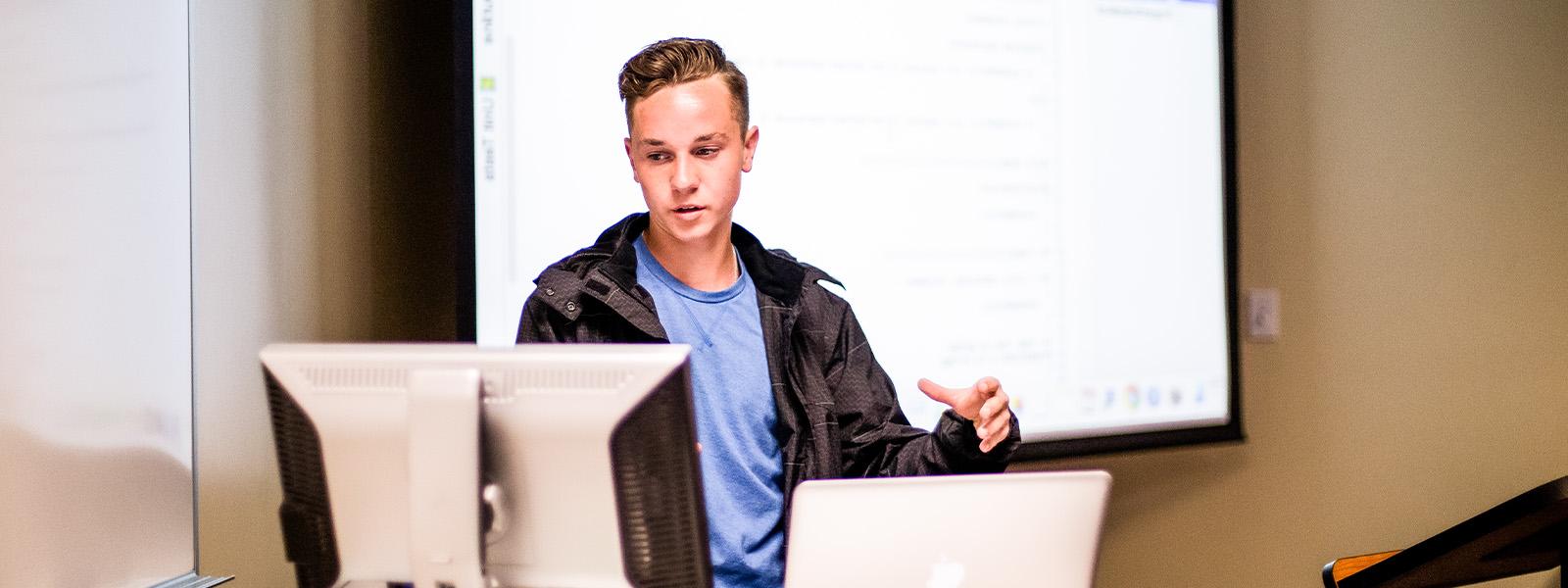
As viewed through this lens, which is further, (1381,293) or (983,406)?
(1381,293)

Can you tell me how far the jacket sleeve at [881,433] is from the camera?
1370mm

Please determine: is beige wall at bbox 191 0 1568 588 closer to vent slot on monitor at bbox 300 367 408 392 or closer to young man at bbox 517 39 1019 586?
young man at bbox 517 39 1019 586

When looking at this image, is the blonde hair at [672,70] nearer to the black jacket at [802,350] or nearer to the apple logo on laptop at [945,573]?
the black jacket at [802,350]

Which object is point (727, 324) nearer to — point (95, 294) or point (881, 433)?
point (881, 433)

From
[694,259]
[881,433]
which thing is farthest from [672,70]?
[881,433]

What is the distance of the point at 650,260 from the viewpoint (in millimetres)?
1532

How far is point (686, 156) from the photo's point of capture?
58.3 inches

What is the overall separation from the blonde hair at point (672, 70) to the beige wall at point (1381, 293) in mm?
1434

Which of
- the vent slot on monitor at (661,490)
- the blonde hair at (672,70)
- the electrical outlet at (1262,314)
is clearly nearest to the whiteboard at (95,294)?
the blonde hair at (672,70)

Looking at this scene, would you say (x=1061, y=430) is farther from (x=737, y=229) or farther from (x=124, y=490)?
(x=124, y=490)

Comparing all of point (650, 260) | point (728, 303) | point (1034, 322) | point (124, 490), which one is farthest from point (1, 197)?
point (1034, 322)

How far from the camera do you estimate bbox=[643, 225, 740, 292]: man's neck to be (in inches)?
60.2

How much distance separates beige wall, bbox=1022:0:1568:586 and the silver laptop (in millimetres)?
1580

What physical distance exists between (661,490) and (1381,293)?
2401 millimetres
